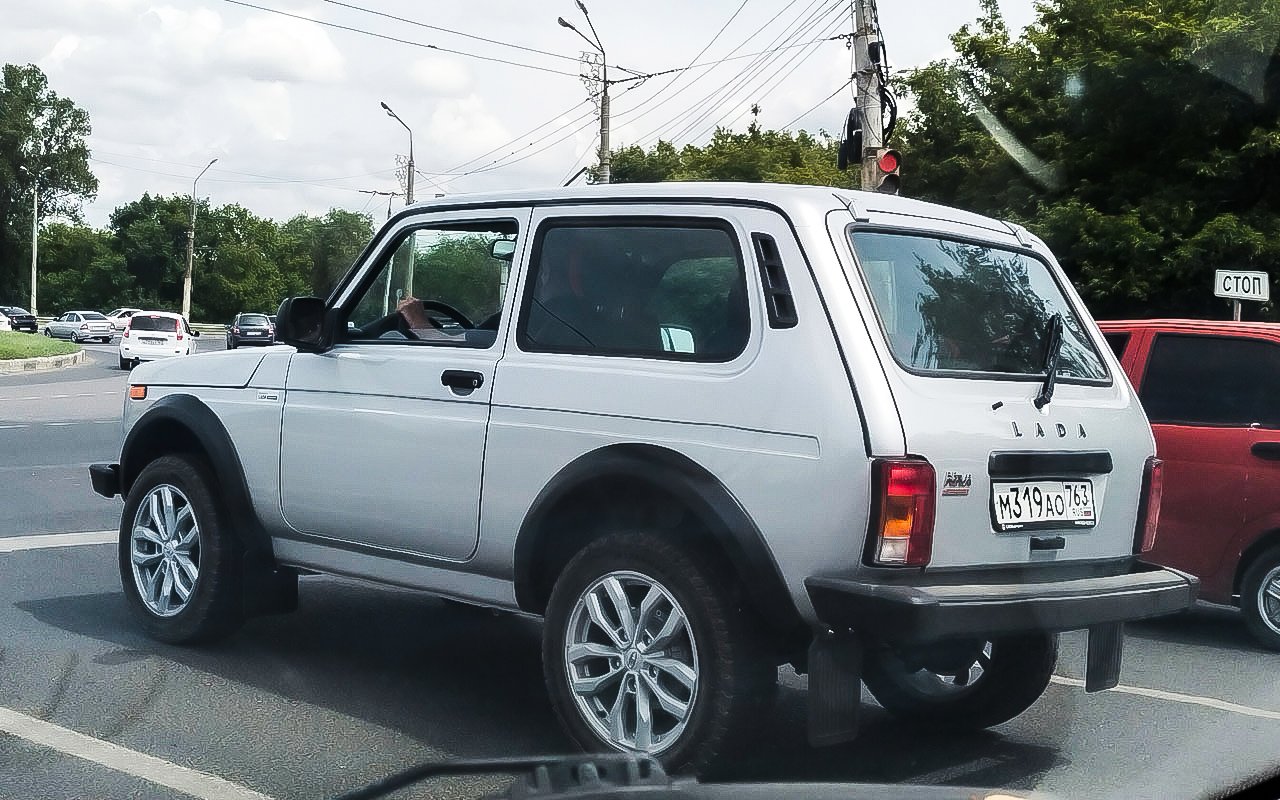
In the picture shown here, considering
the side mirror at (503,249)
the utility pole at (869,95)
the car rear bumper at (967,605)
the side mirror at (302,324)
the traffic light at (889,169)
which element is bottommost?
the car rear bumper at (967,605)

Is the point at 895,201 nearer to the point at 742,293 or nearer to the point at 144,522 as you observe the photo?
the point at 742,293

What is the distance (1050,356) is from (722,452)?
3.85ft

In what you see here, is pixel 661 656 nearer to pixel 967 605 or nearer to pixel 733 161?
pixel 967 605

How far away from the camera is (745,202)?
4555mm

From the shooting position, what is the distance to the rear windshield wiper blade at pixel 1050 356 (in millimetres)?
4531

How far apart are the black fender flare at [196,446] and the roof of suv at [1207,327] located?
4.09 m

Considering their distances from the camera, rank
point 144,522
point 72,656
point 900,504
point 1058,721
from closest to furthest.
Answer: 1. point 900,504
2. point 1058,721
3. point 72,656
4. point 144,522

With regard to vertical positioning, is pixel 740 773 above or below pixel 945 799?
below

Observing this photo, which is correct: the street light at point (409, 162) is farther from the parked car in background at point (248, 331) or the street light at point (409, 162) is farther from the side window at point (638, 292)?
the side window at point (638, 292)

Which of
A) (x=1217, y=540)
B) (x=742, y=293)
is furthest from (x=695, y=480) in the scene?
(x=1217, y=540)

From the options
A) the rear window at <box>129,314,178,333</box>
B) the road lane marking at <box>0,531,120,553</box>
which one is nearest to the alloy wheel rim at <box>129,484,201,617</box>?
the road lane marking at <box>0,531,120,553</box>

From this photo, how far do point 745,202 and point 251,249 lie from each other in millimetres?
110428

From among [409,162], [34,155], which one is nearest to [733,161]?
[409,162]

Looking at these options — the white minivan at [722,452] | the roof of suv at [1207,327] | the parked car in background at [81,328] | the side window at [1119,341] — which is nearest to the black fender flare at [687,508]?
Result: the white minivan at [722,452]
